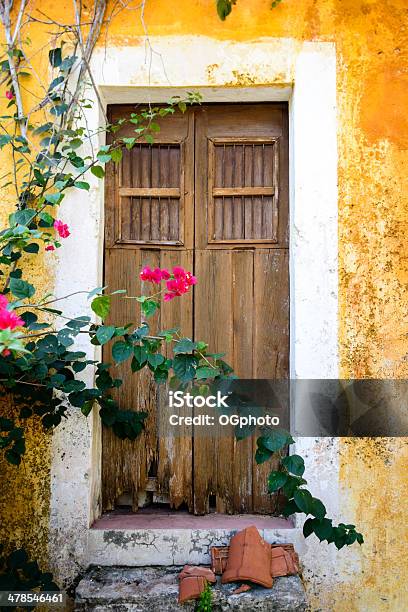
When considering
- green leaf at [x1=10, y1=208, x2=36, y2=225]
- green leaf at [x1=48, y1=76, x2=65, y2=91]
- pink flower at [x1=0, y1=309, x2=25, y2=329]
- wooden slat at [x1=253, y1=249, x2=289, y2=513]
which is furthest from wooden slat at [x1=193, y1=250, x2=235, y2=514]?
pink flower at [x1=0, y1=309, x2=25, y2=329]

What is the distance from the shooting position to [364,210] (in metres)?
3.29

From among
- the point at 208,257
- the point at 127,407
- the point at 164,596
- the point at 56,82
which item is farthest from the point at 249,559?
the point at 56,82

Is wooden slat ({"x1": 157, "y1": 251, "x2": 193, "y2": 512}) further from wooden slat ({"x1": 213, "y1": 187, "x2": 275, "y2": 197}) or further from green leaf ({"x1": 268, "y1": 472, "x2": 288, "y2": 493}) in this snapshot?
green leaf ({"x1": 268, "y1": 472, "x2": 288, "y2": 493})

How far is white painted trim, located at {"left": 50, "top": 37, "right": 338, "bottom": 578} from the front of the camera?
3223 millimetres

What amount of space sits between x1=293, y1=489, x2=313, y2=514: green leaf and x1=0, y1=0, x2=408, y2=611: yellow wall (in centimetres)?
50

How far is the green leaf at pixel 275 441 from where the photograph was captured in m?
2.70

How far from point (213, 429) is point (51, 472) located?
2.81ft

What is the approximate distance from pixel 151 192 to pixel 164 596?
6.58 ft

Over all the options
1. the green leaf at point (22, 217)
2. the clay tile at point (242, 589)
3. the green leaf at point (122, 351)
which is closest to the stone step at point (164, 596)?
the clay tile at point (242, 589)

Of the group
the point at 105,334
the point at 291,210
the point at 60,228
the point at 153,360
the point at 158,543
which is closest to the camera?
the point at 105,334

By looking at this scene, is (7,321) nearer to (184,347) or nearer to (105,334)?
(105,334)

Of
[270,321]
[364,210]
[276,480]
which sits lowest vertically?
[276,480]

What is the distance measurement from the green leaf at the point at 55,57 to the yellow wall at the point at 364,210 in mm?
130

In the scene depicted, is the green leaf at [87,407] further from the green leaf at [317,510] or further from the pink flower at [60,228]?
the green leaf at [317,510]
